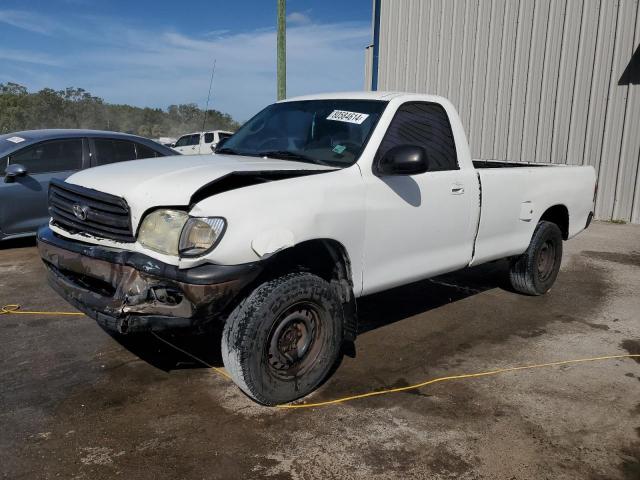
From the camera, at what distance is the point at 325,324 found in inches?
136

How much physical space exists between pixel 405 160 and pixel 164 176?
58.3 inches

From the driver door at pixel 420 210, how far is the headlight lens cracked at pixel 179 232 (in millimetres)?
1106

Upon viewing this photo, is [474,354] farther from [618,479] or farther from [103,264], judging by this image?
[103,264]

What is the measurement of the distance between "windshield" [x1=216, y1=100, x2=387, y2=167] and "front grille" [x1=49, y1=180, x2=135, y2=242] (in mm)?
1295

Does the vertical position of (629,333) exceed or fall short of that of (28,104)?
it falls short

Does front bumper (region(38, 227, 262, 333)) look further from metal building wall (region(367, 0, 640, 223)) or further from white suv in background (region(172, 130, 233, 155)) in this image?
white suv in background (region(172, 130, 233, 155))

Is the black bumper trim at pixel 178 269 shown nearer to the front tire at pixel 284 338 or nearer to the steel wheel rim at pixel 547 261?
the front tire at pixel 284 338

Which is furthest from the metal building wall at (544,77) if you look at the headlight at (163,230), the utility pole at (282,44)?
the headlight at (163,230)

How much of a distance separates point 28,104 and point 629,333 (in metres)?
35.6

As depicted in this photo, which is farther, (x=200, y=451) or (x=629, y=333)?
(x=629, y=333)

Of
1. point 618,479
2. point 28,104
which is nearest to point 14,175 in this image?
point 618,479

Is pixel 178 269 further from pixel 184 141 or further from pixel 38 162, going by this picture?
pixel 184 141

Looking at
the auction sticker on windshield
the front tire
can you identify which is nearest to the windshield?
the auction sticker on windshield

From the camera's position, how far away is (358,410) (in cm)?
333
